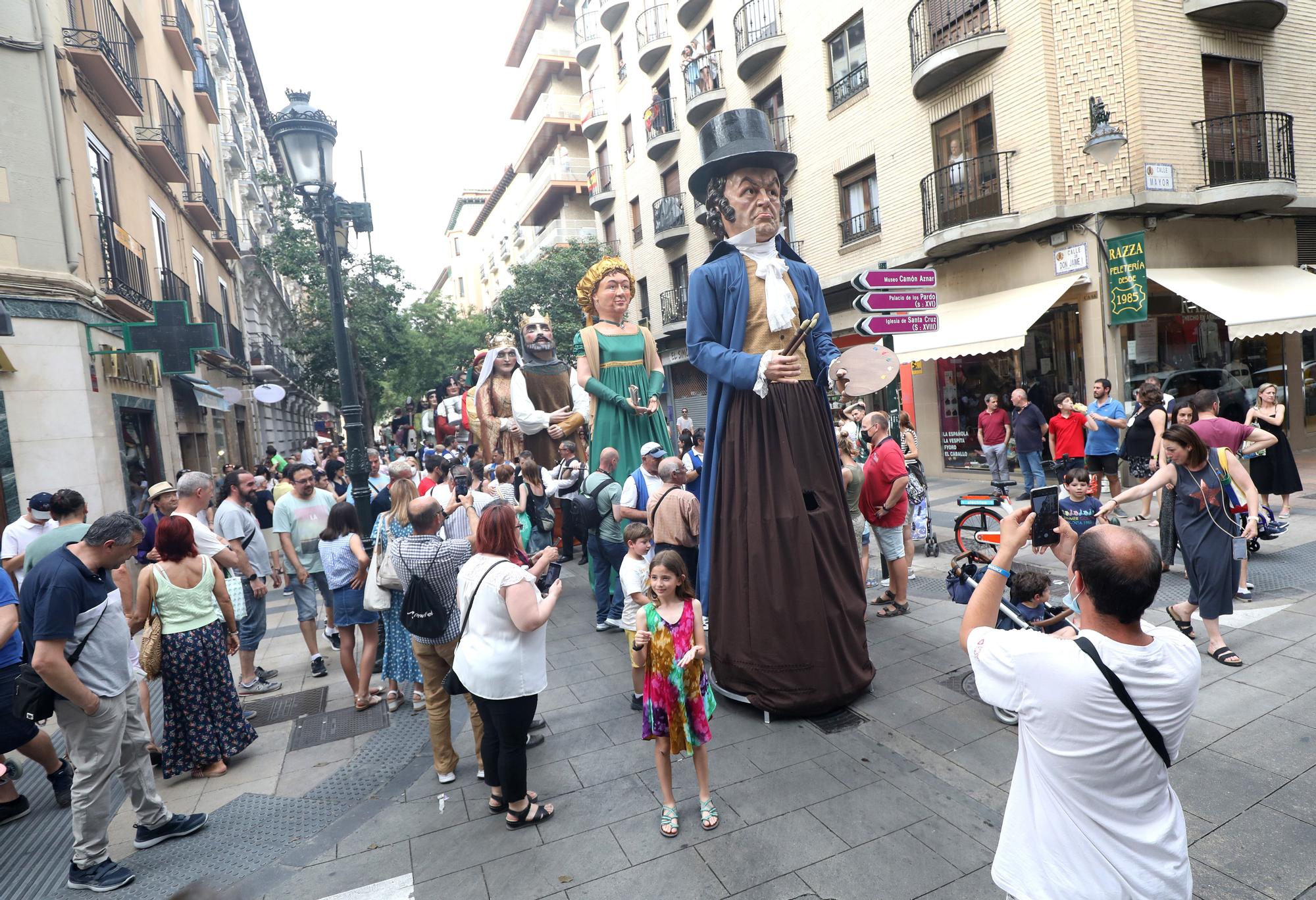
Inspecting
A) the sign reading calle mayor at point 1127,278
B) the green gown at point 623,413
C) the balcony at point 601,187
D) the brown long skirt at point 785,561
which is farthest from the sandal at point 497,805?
the balcony at point 601,187

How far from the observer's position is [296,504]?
6.27m

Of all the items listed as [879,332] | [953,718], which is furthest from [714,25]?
[953,718]

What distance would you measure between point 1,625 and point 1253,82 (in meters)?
17.2

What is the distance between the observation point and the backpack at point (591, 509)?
584 cm

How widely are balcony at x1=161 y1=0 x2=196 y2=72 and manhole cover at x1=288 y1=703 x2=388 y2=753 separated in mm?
17314

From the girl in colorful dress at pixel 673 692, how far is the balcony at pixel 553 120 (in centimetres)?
3120

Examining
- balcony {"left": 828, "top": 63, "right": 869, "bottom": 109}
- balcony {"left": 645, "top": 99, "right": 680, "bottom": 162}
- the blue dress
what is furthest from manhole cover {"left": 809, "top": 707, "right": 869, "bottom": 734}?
balcony {"left": 645, "top": 99, "right": 680, "bottom": 162}

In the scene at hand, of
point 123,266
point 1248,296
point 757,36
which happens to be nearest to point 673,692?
point 123,266

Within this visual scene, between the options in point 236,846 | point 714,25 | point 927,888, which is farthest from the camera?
point 714,25

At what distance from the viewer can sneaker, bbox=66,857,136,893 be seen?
3.17 metres

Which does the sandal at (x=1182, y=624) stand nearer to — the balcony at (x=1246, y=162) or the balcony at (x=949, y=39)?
the balcony at (x=1246, y=162)

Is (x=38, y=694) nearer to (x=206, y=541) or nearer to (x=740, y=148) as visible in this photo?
(x=206, y=541)

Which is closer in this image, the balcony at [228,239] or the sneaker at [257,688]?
the sneaker at [257,688]

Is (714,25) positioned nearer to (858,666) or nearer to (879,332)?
(879,332)
